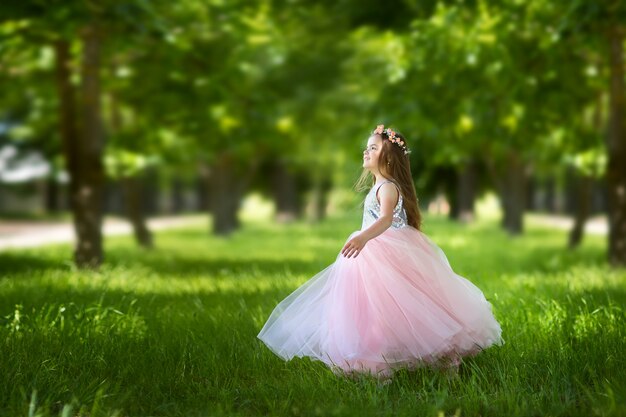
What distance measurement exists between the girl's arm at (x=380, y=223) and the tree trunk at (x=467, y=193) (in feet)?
78.9

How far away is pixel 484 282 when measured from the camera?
7.84 m

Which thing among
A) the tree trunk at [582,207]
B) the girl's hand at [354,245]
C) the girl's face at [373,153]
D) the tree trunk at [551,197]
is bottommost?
the tree trunk at [551,197]

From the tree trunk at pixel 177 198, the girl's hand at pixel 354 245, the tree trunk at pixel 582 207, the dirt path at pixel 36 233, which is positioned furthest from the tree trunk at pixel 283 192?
the tree trunk at pixel 177 198

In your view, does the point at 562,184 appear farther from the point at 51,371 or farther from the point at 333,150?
the point at 51,371

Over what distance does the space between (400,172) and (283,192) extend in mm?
25792

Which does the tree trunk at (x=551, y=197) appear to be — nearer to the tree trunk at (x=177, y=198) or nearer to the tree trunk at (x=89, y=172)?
the tree trunk at (x=177, y=198)

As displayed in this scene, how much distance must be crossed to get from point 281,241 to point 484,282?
38.6ft

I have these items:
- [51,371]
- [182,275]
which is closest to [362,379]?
[51,371]

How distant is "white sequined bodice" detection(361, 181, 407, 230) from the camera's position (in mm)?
4879

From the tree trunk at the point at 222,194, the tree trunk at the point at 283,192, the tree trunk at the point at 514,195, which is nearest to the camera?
the tree trunk at the point at 514,195

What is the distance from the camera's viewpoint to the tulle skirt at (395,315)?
15.5 feet

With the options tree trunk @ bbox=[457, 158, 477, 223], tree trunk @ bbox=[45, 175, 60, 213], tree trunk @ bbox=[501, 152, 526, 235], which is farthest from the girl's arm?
tree trunk @ bbox=[45, 175, 60, 213]

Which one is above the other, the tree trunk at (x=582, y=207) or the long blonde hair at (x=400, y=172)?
the long blonde hair at (x=400, y=172)

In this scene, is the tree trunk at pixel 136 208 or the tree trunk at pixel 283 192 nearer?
the tree trunk at pixel 136 208
